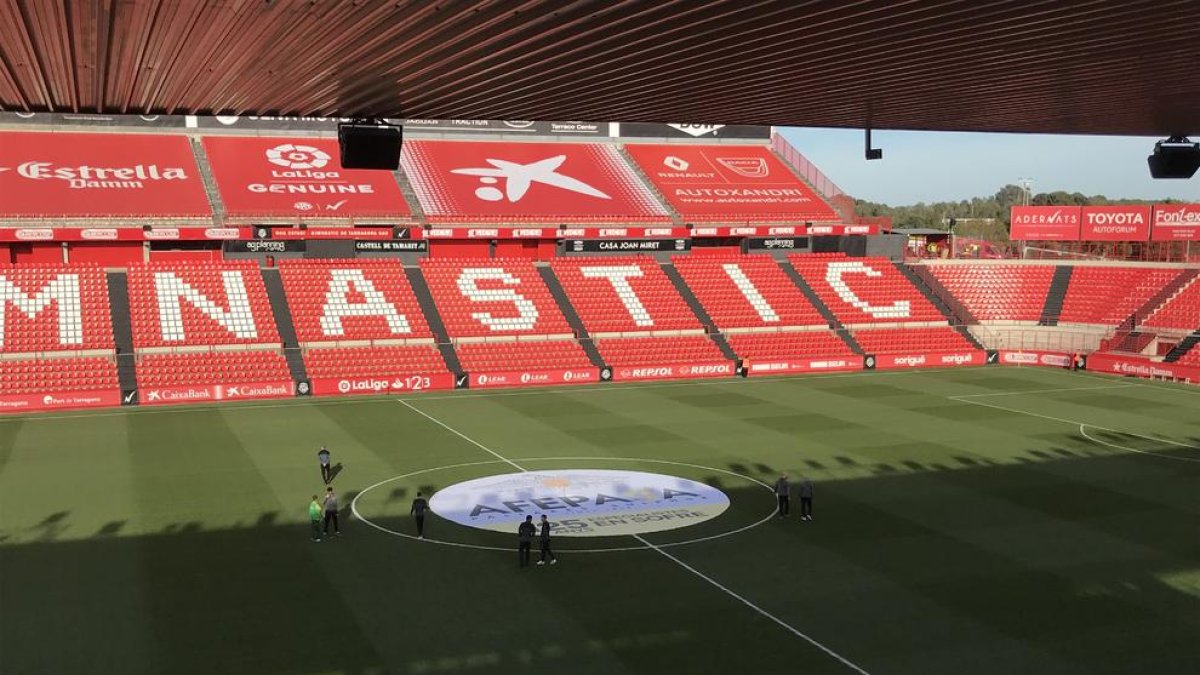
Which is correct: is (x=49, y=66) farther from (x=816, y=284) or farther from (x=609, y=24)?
(x=816, y=284)

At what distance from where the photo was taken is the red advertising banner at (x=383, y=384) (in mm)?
47719

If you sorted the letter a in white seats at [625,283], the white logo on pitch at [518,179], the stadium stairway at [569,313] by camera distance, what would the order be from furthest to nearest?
the white logo on pitch at [518,179] < the letter a in white seats at [625,283] < the stadium stairway at [569,313]

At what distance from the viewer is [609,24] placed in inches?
467

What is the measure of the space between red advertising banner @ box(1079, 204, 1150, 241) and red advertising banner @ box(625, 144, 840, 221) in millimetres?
16612

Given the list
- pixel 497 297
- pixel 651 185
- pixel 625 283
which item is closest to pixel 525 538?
pixel 497 297

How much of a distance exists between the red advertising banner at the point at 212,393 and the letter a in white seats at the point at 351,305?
6719 mm

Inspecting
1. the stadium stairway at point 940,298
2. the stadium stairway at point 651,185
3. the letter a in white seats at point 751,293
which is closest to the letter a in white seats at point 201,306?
the stadium stairway at point 651,185

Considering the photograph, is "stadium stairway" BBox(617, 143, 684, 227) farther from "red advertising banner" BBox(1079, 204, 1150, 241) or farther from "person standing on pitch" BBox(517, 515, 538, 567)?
"person standing on pitch" BBox(517, 515, 538, 567)

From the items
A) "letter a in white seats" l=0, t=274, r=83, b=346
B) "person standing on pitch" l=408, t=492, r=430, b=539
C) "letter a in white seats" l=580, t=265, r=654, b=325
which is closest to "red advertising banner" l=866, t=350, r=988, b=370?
"letter a in white seats" l=580, t=265, r=654, b=325

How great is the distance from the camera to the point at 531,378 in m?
51.5

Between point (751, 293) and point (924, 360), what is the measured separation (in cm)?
1091

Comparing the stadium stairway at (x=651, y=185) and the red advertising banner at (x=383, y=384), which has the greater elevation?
the stadium stairway at (x=651, y=185)

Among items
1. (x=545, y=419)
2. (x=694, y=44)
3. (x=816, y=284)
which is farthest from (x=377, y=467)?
(x=816, y=284)

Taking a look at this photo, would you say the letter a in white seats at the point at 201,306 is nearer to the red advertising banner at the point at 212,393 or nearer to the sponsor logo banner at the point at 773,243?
the red advertising banner at the point at 212,393
